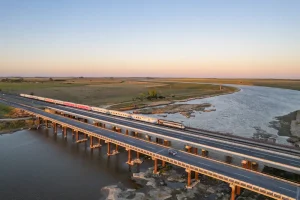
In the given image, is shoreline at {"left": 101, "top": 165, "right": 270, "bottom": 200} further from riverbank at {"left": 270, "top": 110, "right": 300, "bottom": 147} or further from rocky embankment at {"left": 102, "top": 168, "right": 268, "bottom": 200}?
riverbank at {"left": 270, "top": 110, "right": 300, "bottom": 147}

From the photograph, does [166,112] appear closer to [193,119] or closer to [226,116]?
[193,119]

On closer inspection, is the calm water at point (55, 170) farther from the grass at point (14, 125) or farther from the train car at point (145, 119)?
the train car at point (145, 119)

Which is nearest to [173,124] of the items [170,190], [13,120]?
[170,190]

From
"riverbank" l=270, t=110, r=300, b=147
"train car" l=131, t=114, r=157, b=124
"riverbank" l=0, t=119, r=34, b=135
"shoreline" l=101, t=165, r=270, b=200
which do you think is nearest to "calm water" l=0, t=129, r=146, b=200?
"shoreline" l=101, t=165, r=270, b=200

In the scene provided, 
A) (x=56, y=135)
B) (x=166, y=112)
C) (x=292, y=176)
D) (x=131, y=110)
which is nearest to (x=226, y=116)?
(x=166, y=112)

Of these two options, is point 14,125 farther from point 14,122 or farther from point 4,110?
point 4,110

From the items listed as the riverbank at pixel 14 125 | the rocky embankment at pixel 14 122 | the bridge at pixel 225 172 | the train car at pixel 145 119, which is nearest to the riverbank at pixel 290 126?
the bridge at pixel 225 172
